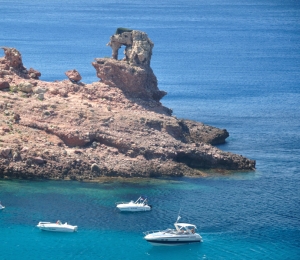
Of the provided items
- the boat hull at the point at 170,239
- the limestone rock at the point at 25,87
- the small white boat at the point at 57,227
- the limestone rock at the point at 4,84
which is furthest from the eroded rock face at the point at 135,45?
the boat hull at the point at 170,239

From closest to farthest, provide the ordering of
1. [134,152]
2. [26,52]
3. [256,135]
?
[134,152] → [256,135] → [26,52]

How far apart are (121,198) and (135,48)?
75.8 feet

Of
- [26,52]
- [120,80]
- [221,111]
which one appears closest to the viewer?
[120,80]

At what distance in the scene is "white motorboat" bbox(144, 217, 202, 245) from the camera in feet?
253

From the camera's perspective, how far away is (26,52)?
635 feet

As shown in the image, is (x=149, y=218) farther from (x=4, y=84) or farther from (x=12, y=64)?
(x=12, y=64)

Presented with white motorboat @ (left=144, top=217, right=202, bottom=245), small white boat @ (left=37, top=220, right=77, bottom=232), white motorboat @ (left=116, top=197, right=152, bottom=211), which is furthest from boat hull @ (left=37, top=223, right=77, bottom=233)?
white motorboat @ (left=116, top=197, right=152, bottom=211)

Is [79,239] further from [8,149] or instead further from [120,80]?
[120,80]

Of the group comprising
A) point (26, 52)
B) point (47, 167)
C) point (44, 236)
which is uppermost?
point (26, 52)

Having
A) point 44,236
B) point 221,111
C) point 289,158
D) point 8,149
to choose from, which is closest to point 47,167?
point 8,149

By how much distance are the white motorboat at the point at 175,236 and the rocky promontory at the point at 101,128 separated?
1680cm

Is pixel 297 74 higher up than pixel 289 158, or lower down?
higher up

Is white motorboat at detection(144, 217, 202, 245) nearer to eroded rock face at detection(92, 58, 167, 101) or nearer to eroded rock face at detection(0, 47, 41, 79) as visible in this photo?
eroded rock face at detection(92, 58, 167, 101)

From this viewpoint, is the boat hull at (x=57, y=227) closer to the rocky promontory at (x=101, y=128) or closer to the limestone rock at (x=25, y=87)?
the rocky promontory at (x=101, y=128)
